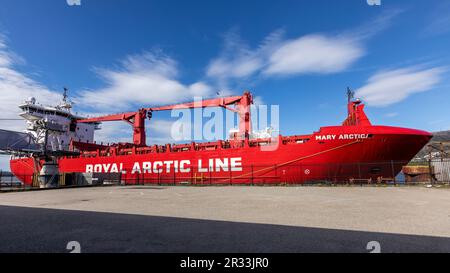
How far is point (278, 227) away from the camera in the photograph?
18.1 ft

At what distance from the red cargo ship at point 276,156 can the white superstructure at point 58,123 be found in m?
14.4

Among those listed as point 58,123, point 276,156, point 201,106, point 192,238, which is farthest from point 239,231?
point 58,123

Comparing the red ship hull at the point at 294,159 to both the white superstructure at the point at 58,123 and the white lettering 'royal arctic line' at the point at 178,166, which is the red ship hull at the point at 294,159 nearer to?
the white lettering 'royal arctic line' at the point at 178,166

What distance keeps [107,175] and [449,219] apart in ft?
88.6

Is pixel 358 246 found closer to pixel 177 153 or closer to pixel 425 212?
pixel 425 212

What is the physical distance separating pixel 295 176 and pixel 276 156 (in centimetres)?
223

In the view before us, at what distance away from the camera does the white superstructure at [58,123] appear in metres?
38.8

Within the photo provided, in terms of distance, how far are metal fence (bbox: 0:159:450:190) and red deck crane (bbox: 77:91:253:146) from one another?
436cm

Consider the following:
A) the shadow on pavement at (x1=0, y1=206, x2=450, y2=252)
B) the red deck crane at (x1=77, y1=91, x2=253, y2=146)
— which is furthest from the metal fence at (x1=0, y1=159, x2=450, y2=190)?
the shadow on pavement at (x1=0, y1=206, x2=450, y2=252)

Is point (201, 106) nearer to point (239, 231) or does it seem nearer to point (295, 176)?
point (295, 176)

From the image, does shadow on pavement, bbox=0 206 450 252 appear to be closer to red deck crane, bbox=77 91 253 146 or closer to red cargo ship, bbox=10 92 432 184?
red cargo ship, bbox=10 92 432 184

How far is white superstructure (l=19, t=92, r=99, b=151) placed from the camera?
127 feet

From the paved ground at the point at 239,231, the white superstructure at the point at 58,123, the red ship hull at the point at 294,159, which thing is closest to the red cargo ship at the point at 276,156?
the red ship hull at the point at 294,159

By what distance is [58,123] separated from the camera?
39688 millimetres
